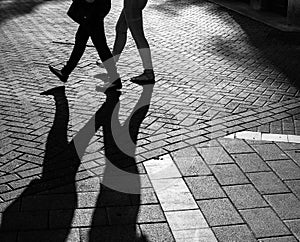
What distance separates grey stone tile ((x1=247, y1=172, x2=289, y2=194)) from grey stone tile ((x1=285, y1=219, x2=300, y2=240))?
46 centimetres

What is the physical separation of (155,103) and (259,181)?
2134 millimetres

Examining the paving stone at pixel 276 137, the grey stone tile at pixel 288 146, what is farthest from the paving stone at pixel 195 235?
the paving stone at pixel 276 137

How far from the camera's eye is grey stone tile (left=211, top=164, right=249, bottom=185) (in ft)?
14.4

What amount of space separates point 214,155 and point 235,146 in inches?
12.1

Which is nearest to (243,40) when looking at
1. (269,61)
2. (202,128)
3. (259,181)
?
(269,61)

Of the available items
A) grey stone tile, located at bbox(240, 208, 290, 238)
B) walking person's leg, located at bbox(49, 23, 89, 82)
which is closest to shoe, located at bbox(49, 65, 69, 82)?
walking person's leg, located at bbox(49, 23, 89, 82)

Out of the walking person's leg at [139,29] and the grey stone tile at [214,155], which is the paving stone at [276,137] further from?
the walking person's leg at [139,29]

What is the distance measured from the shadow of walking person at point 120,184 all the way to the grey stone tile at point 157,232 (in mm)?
47

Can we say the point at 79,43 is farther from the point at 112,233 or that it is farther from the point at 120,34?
the point at 112,233

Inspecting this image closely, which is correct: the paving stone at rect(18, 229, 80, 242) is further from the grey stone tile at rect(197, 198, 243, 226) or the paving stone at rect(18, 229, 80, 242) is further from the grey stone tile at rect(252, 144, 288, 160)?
the grey stone tile at rect(252, 144, 288, 160)

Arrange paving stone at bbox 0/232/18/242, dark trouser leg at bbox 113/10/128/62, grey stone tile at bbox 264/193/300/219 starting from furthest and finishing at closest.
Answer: dark trouser leg at bbox 113/10/128/62 → grey stone tile at bbox 264/193/300/219 → paving stone at bbox 0/232/18/242

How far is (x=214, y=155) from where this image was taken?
4.89 m

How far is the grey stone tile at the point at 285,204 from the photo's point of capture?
3.90 metres

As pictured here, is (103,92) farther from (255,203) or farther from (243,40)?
(243,40)
